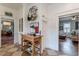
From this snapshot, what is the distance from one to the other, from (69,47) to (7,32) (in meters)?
1.14

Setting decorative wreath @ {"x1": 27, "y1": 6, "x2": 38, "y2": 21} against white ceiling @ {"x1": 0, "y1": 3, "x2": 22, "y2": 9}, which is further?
decorative wreath @ {"x1": 27, "y1": 6, "x2": 38, "y2": 21}

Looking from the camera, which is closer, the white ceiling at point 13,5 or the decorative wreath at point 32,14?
the white ceiling at point 13,5

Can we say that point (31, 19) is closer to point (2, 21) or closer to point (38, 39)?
point (38, 39)

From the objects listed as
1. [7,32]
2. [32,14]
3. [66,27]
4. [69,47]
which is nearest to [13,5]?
[32,14]

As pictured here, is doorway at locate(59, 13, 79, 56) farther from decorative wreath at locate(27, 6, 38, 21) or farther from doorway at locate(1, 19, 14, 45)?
doorway at locate(1, 19, 14, 45)

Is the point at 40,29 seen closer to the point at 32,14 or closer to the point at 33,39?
the point at 33,39

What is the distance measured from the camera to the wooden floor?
1.66 metres

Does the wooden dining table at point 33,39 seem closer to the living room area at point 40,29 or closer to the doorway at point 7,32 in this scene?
the living room area at point 40,29

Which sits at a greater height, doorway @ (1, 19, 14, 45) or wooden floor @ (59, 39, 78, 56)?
doorway @ (1, 19, 14, 45)

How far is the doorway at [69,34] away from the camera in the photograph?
5.44ft

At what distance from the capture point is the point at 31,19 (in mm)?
1764

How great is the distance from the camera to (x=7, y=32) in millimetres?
1723

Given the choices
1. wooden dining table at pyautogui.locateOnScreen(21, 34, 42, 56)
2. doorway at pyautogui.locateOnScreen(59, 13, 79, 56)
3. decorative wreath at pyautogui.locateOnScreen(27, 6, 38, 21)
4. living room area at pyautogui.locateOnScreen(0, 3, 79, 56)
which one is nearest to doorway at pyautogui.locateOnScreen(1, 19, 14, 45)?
living room area at pyautogui.locateOnScreen(0, 3, 79, 56)

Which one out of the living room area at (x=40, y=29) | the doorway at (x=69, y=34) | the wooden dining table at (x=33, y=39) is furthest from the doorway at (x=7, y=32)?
the doorway at (x=69, y=34)
